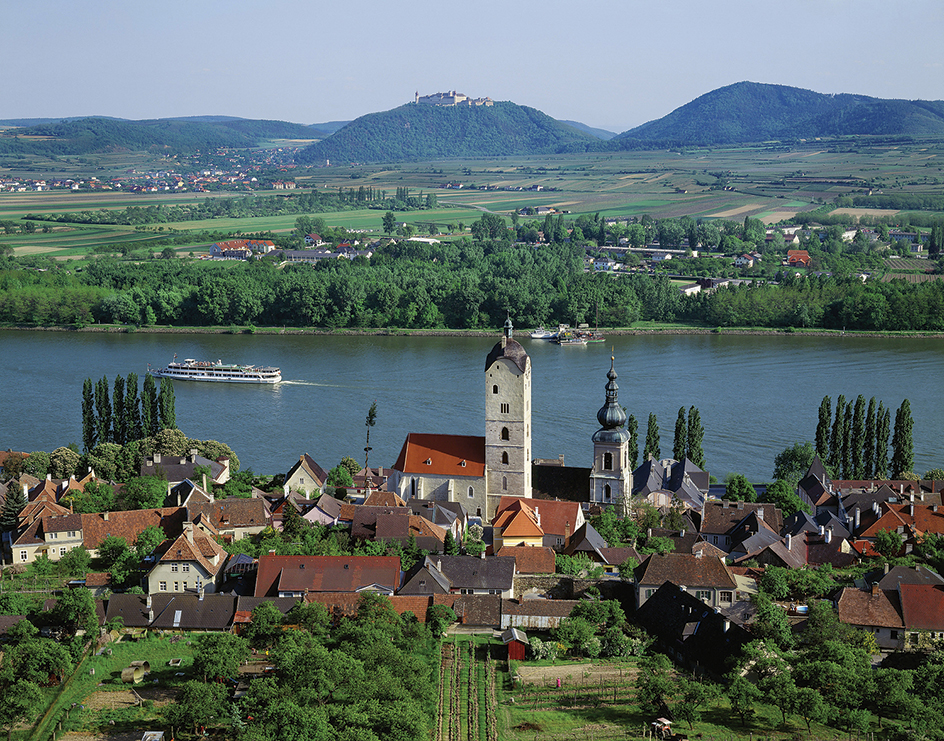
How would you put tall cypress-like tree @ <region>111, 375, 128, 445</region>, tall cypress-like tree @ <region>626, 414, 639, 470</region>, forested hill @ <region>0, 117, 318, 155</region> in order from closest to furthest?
1. tall cypress-like tree @ <region>626, 414, 639, 470</region>
2. tall cypress-like tree @ <region>111, 375, 128, 445</region>
3. forested hill @ <region>0, 117, 318, 155</region>

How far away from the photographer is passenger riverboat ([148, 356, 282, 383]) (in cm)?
4234

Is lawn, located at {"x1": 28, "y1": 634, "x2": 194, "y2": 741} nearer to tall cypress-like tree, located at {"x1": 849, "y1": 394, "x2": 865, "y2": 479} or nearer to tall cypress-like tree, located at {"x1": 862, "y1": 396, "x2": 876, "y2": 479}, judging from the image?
tall cypress-like tree, located at {"x1": 849, "y1": 394, "x2": 865, "y2": 479}

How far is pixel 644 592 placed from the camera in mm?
19781

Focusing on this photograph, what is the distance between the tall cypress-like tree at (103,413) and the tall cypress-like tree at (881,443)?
792 inches

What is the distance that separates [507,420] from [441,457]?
1629 millimetres

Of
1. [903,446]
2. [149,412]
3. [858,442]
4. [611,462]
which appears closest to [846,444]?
[858,442]

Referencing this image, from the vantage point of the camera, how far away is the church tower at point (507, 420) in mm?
25031


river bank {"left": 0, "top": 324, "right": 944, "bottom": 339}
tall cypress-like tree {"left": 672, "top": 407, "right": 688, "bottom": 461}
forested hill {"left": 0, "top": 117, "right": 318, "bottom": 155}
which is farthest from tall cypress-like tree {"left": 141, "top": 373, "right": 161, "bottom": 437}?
forested hill {"left": 0, "top": 117, "right": 318, "bottom": 155}

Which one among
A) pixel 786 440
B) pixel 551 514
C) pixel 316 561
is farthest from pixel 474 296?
pixel 316 561

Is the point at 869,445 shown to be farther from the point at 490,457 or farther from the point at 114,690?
the point at 114,690

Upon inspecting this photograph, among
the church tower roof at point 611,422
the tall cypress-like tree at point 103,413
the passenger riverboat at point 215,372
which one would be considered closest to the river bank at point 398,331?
the passenger riverboat at point 215,372

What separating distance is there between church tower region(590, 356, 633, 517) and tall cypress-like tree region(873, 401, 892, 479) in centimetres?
823

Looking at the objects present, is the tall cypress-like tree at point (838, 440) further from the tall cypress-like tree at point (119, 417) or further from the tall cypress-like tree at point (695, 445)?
the tall cypress-like tree at point (119, 417)

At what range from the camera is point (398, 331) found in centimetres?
5444
